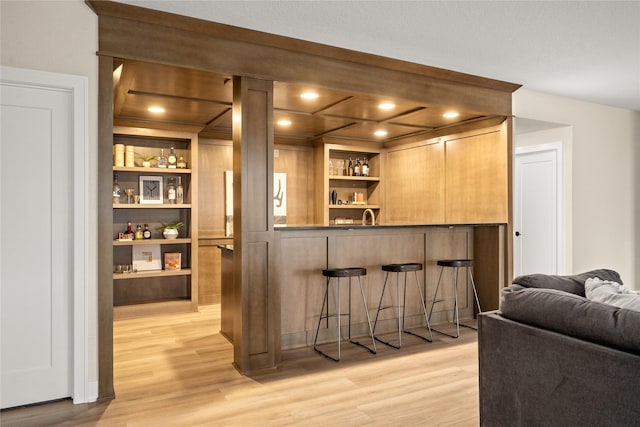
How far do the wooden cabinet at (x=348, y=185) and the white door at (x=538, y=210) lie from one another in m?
2.26

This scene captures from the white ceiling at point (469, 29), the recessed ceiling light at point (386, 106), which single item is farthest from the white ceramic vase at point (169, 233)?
the white ceiling at point (469, 29)

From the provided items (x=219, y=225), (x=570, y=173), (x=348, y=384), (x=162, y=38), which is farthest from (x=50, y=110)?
(x=570, y=173)

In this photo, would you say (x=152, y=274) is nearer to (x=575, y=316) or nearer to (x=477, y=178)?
(x=477, y=178)

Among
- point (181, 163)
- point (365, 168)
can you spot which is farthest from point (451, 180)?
point (181, 163)

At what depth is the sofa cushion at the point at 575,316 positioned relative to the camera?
1.72 meters

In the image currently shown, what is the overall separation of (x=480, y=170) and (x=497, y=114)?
2.47 ft

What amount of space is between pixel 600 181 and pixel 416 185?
2596mm

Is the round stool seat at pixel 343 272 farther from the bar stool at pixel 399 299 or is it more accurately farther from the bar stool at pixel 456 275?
the bar stool at pixel 456 275

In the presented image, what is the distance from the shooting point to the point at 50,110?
296 cm

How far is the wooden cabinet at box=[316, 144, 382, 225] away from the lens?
283 inches

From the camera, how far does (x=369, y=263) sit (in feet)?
15.1

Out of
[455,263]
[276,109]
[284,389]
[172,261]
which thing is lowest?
[284,389]

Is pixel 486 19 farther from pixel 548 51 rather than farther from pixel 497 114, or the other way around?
pixel 497 114

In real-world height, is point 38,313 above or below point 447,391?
above
